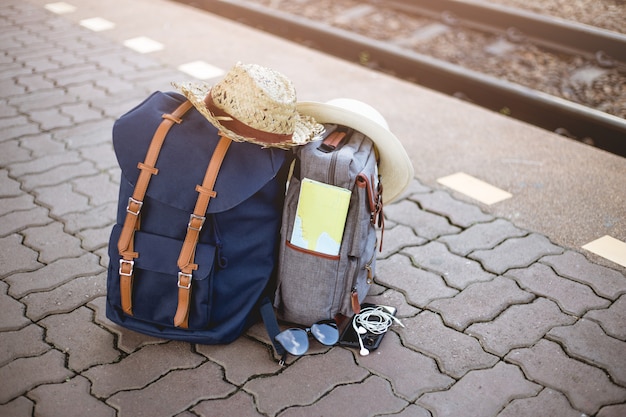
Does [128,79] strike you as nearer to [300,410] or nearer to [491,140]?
[491,140]

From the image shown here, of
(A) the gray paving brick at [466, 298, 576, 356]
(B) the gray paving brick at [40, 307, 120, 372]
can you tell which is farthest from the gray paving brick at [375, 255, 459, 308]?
(B) the gray paving brick at [40, 307, 120, 372]

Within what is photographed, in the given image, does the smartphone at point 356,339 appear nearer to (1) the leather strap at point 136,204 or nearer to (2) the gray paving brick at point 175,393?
(2) the gray paving brick at point 175,393

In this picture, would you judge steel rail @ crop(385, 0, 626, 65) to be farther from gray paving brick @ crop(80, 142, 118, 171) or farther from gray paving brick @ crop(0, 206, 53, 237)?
gray paving brick @ crop(0, 206, 53, 237)

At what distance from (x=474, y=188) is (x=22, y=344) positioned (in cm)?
270

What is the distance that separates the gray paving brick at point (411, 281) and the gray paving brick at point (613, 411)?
86 cm

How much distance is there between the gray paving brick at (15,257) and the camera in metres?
3.21

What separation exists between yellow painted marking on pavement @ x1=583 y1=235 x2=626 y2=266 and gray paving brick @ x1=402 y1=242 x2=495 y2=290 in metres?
0.66

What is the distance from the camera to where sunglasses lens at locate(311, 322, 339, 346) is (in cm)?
280

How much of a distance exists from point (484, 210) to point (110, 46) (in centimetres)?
395

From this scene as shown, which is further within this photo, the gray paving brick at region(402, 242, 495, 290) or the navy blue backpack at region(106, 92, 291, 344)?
the gray paving brick at region(402, 242, 495, 290)

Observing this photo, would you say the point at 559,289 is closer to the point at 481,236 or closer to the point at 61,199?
the point at 481,236

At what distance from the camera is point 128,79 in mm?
5426

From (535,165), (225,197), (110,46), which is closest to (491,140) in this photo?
(535,165)

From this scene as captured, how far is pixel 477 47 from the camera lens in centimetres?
648
